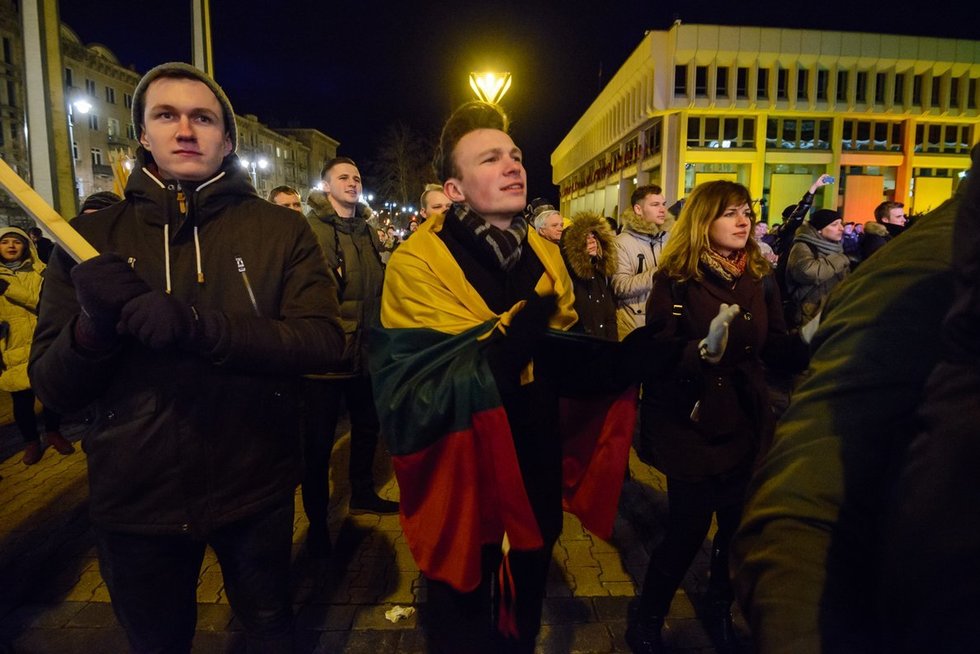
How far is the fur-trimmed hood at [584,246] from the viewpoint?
503 cm

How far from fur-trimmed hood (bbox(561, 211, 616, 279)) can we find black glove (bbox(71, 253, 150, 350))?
3713 millimetres

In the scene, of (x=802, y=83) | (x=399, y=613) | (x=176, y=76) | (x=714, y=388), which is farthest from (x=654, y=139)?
(x=176, y=76)

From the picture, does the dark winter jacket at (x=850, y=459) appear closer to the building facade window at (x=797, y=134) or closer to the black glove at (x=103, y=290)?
the black glove at (x=103, y=290)

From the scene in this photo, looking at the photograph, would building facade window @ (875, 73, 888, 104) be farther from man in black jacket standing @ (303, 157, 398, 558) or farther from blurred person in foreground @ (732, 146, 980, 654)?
blurred person in foreground @ (732, 146, 980, 654)

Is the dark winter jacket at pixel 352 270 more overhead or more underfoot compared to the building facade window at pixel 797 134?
more underfoot

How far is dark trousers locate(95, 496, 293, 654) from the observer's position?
1966 millimetres

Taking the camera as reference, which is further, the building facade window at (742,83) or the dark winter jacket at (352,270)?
the building facade window at (742,83)

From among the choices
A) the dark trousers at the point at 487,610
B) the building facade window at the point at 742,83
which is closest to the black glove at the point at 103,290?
the dark trousers at the point at 487,610

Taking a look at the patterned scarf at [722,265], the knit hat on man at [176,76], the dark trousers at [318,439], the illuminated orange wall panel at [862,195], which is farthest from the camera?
the illuminated orange wall panel at [862,195]

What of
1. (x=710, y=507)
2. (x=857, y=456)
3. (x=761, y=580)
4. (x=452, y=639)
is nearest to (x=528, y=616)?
(x=452, y=639)

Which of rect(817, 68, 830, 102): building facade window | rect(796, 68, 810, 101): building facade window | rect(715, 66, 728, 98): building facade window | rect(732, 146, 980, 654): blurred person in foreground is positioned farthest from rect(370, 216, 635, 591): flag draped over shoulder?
rect(817, 68, 830, 102): building facade window

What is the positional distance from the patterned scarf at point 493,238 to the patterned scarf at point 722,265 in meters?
1.11

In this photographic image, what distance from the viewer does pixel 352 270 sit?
4.21m

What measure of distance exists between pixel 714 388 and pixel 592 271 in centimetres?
238
